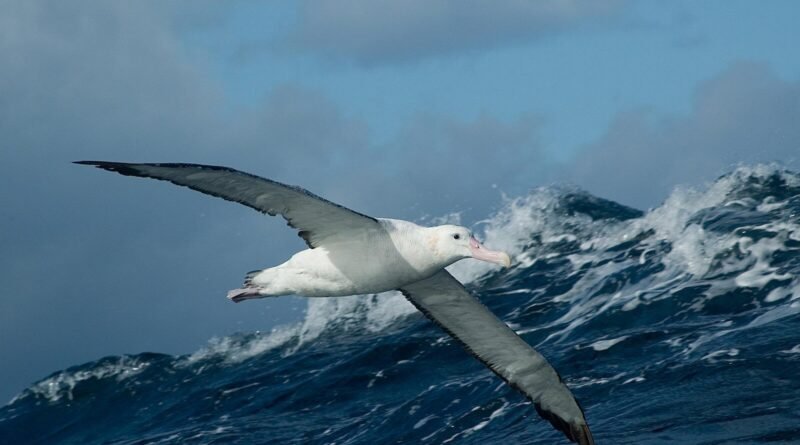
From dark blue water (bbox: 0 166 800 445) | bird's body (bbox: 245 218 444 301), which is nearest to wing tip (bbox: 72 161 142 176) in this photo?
bird's body (bbox: 245 218 444 301)

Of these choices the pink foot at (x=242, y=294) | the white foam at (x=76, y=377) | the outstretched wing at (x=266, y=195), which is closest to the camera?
the outstretched wing at (x=266, y=195)

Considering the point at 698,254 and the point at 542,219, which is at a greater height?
the point at 542,219

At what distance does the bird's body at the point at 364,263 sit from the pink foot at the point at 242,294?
261mm

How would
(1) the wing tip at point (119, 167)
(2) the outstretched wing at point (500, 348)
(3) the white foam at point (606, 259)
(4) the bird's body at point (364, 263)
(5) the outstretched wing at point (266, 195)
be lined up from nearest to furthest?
(1) the wing tip at point (119, 167)
(5) the outstretched wing at point (266, 195)
(4) the bird's body at point (364, 263)
(2) the outstretched wing at point (500, 348)
(3) the white foam at point (606, 259)

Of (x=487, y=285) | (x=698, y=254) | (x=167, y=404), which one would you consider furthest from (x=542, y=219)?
(x=167, y=404)

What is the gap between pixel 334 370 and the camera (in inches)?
640

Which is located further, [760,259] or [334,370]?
[334,370]

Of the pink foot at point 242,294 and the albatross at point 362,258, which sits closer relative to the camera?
the albatross at point 362,258

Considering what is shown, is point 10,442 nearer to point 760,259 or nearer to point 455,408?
point 455,408

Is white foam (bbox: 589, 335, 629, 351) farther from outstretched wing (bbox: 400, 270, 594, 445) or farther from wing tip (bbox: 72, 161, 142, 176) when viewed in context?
wing tip (bbox: 72, 161, 142, 176)

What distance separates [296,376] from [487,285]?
4164 mm

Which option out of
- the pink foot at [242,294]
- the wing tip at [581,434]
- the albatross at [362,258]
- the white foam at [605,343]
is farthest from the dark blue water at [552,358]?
the pink foot at [242,294]

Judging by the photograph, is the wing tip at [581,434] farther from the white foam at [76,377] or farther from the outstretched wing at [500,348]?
the white foam at [76,377]

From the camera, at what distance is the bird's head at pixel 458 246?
8.86 m
